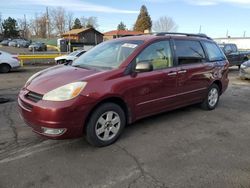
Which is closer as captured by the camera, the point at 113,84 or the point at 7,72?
the point at 113,84

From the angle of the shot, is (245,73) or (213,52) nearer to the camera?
(213,52)

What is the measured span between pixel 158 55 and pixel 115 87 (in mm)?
1289

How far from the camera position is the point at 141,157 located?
3.84 metres

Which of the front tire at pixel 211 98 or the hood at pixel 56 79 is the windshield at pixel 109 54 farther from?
the front tire at pixel 211 98

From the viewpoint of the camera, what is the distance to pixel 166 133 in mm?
4812

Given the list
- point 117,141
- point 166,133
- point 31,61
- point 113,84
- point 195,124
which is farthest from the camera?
point 31,61

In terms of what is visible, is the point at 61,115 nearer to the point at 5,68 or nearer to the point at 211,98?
the point at 211,98

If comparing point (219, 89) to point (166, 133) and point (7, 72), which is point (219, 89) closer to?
point (166, 133)

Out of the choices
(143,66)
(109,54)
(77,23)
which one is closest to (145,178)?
(143,66)

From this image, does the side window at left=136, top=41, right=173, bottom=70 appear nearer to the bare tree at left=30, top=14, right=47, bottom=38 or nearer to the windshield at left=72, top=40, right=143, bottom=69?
the windshield at left=72, top=40, right=143, bottom=69

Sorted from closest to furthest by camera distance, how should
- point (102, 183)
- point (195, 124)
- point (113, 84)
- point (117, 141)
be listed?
point (102, 183) < point (113, 84) < point (117, 141) < point (195, 124)

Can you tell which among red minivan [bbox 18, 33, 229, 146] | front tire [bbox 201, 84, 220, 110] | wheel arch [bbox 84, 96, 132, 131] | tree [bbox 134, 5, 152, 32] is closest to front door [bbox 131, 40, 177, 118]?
red minivan [bbox 18, 33, 229, 146]


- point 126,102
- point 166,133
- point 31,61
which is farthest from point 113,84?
point 31,61

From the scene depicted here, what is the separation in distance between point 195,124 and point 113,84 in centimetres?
218
